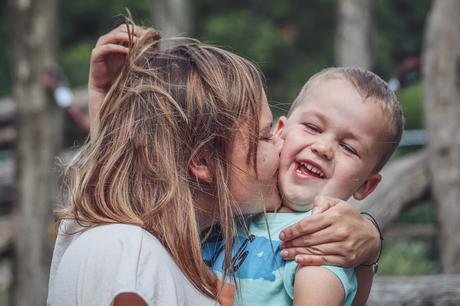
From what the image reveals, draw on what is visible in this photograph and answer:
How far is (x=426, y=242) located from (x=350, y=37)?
285 centimetres

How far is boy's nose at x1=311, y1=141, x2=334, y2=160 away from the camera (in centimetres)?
230

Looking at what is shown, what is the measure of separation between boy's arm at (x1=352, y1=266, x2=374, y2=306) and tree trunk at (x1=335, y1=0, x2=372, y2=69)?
8.22 m

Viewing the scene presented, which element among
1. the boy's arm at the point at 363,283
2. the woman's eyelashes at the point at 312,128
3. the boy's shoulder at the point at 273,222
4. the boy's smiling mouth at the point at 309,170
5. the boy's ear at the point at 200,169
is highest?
the woman's eyelashes at the point at 312,128

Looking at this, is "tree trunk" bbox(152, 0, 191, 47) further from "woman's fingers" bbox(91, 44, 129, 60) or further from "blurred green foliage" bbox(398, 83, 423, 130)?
"woman's fingers" bbox(91, 44, 129, 60)

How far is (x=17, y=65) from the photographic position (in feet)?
26.4

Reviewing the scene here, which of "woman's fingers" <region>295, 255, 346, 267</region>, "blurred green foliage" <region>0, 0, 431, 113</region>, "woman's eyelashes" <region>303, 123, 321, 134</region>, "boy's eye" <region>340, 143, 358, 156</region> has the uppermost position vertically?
"woman's eyelashes" <region>303, 123, 321, 134</region>

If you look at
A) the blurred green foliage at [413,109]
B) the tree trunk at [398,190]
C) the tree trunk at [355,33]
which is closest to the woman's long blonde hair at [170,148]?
the tree trunk at [398,190]

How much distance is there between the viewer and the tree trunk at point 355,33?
10611mm

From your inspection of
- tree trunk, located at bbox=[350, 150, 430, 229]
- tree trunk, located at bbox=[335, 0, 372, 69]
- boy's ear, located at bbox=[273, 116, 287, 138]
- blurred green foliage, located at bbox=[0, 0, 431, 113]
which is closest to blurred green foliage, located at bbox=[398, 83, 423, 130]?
tree trunk, located at bbox=[335, 0, 372, 69]

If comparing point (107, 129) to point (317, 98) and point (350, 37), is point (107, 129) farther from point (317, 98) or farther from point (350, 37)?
point (350, 37)

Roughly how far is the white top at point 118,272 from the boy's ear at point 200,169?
0.65ft

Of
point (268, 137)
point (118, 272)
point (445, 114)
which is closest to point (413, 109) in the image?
point (445, 114)

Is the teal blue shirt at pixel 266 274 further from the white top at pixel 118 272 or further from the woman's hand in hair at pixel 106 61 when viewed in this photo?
the woman's hand in hair at pixel 106 61

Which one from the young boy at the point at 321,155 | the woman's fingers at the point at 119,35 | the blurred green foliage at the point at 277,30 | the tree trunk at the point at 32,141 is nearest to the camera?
the young boy at the point at 321,155
